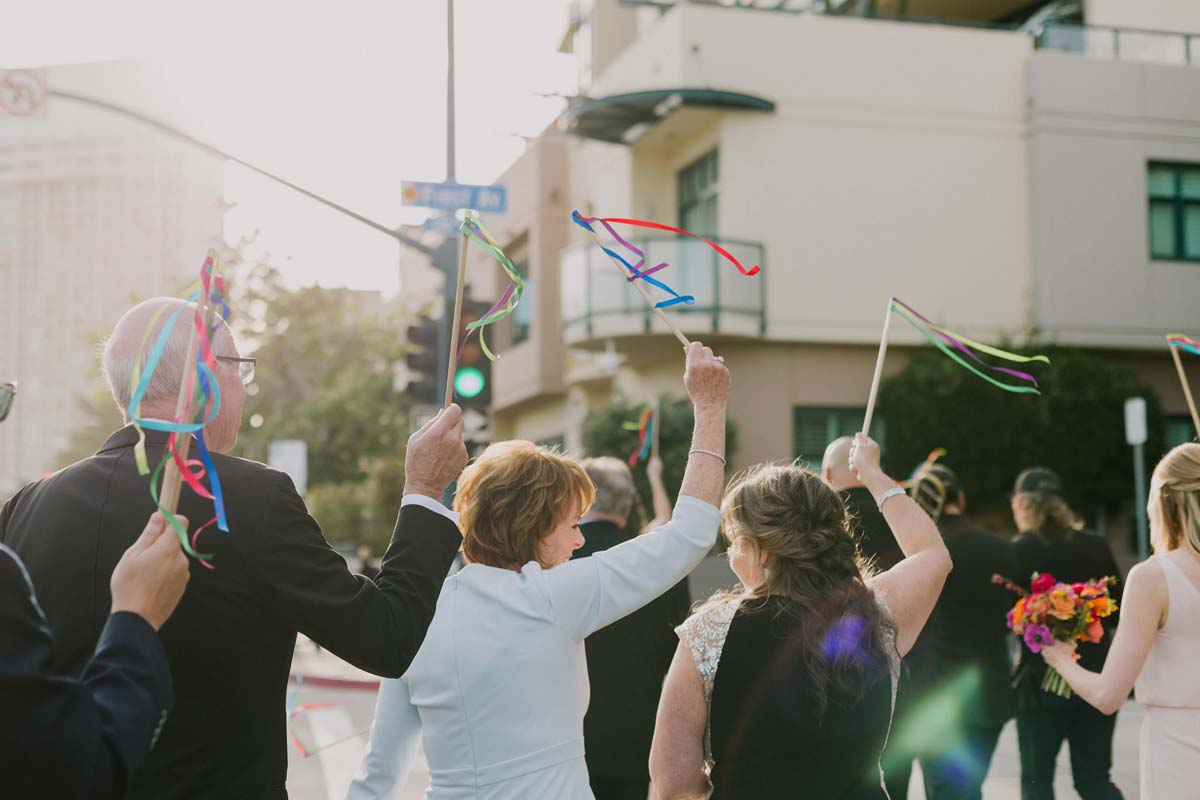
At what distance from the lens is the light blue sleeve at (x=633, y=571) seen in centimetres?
296

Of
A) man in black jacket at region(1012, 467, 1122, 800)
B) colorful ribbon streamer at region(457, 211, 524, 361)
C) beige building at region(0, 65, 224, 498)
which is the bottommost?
man in black jacket at region(1012, 467, 1122, 800)

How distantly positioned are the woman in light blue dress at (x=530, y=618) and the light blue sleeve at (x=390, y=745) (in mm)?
22

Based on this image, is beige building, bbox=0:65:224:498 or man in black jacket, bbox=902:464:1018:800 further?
beige building, bbox=0:65:224:498

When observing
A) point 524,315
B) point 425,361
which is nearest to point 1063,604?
point 425,361

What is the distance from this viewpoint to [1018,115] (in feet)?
73.6

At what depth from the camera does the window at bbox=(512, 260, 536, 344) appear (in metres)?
27.9

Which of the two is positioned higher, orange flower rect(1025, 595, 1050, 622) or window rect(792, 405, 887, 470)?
window rect(792, 405, 887, 470)

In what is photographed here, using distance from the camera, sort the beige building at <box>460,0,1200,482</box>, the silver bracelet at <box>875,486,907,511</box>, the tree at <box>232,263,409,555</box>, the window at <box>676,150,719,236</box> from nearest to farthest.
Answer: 1. the silver bracelet at <box>875,486,907,511</box>
2. the beige building at <box>460,0,1200,482</box>
3. the window at <box>676,150,719,236</box>
4. the tree at <box>232,263,409,555</box>

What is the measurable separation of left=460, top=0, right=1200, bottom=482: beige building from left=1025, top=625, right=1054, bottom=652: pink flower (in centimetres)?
1594

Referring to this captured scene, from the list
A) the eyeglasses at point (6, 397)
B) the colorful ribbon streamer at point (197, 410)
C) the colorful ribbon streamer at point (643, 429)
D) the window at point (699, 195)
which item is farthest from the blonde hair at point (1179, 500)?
the window at point (699, 195)

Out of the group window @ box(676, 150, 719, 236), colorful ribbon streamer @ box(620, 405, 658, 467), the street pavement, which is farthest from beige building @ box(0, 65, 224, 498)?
the street pavement

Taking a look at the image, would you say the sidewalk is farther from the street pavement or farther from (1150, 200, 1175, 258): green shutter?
(1150, 200, 1175, 258): green shutter

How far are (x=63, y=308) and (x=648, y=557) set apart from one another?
123 m

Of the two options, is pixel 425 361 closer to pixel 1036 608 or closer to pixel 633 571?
pixel 1036 608
